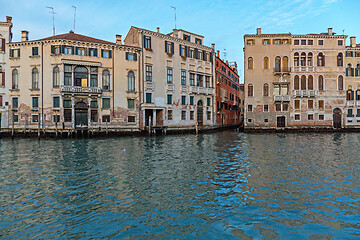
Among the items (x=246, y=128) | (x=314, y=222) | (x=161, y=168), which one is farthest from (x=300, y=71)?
(x=314, y=222)

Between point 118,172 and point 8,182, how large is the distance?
3713 mm

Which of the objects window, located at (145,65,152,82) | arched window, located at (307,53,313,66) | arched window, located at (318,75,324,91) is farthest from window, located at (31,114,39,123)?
arched window, located at (318,75,324,91)

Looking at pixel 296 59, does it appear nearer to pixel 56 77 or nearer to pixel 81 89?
pixel 81 89

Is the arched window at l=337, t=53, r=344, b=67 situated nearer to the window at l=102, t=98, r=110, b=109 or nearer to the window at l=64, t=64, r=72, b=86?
the window at l=102, t=98, r=110, b=109

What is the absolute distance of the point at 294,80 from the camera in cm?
3641

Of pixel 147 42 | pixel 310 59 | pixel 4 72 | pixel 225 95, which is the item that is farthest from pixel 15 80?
pixel 310 59

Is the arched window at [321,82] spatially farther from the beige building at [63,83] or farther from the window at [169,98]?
the beige building at [63,83]

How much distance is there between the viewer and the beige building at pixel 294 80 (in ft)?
118

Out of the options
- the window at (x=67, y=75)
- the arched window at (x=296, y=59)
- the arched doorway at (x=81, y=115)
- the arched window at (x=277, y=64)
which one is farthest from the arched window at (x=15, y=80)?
the arched window at (x=296, y=59)

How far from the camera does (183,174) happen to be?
32.3 feet

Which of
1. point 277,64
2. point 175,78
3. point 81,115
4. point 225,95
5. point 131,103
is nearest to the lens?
point 81,115

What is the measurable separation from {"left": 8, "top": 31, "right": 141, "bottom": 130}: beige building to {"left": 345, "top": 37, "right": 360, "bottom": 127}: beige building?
1238 inches

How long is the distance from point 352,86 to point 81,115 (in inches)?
1461

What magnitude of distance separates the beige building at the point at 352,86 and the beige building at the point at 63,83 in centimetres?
3144
